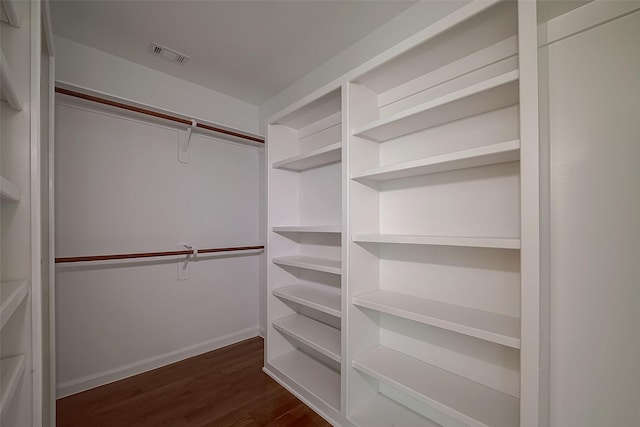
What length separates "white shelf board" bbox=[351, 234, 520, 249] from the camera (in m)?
0.96

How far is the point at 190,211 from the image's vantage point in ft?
7.72

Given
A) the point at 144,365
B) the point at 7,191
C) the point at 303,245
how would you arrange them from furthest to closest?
the point at 303,245, the point at 144,365, the point at 7,191

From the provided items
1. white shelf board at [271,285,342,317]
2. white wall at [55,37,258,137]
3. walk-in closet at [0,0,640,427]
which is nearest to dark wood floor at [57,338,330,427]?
walk-in closet at [0,0,640,427]

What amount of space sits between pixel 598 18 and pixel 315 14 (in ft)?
4.50

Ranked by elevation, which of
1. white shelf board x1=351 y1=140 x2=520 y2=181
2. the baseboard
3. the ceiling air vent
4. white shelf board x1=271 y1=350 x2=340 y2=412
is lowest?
the baseboard

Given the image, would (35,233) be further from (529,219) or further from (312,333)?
(529,219)

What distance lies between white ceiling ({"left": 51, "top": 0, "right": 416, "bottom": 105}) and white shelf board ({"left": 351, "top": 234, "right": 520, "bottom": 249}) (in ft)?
4.58

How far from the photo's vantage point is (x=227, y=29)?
5.67ft

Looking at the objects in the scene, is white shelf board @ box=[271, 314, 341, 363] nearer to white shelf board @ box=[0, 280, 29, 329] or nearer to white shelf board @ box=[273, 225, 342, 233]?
white shelf board @ box=[273, 225, 342, 233]

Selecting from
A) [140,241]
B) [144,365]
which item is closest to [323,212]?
[140,241]

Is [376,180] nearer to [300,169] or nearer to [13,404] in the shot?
[300,169]

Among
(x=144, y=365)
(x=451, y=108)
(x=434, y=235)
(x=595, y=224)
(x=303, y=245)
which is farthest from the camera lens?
(x=303, y=245)

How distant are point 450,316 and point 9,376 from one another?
5.13 feet

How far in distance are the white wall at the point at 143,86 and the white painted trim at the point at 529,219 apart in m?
2.37
